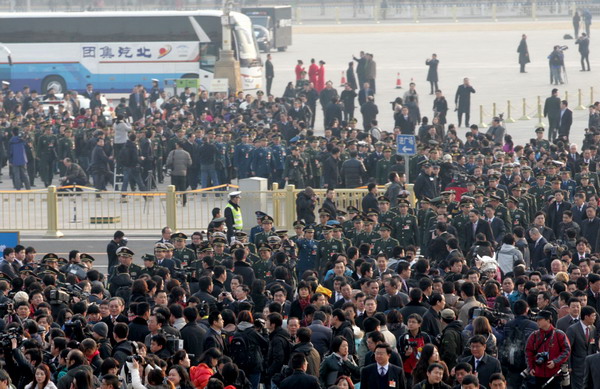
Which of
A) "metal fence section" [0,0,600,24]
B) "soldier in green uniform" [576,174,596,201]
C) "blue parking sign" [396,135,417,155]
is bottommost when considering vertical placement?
"soldier in green uniform" [576,174,596,201]

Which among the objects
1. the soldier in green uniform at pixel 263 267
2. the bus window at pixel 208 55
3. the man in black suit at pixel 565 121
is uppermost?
the bus window at pixel 208 55

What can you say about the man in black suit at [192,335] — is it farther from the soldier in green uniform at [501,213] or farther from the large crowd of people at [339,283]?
the soldier in green uniform at [501,213]

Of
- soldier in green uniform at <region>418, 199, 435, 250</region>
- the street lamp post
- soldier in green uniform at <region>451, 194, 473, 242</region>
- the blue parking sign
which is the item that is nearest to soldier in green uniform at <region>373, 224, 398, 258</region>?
soldier in green uniform at <region>451, 194, 473, 242</region>

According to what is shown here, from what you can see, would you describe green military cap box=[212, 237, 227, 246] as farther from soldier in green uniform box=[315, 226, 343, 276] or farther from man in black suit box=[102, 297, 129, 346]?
man in black suit box=[102, 297, 129, 346]

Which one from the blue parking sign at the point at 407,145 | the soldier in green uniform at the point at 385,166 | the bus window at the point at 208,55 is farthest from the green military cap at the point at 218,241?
the bus window at the point at 208,55

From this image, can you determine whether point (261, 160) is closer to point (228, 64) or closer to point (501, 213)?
point (501, 213)

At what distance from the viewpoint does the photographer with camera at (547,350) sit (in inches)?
514

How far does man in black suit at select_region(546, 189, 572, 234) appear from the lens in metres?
21.0

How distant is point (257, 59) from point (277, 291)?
1281 inches

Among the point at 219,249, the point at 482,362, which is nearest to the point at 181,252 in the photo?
the point at 219,249

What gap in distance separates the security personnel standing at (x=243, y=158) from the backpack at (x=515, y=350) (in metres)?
15.2

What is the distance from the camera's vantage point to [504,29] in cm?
6956

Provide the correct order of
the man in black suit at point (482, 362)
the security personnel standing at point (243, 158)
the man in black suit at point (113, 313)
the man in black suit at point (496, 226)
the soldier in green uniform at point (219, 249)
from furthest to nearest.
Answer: the security personnel standing at point (243, 158), the man in black suit at point (496, 226), the soldier in green uniform at point (219, 249), the man in black suit at point (113, 313), the man in black suit at point (482, 362)

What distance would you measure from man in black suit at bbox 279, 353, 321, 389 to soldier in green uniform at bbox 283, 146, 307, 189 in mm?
15199
